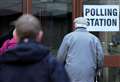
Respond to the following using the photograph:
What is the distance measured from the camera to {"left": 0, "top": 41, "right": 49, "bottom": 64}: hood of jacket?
11.6 ft

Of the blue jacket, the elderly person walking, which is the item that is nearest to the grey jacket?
the elderly person walking

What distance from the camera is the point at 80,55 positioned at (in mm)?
7074

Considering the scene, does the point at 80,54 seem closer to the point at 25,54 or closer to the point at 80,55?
the point at 80,55

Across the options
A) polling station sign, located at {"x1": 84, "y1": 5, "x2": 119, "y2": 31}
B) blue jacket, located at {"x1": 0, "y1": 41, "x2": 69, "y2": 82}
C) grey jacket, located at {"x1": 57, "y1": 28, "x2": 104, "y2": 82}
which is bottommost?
grey jacket, located at {"x1": 57, "y1": 28, "x2": 104, "y2": 82}

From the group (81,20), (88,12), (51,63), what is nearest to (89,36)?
(81,20)

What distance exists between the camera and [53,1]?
927cm

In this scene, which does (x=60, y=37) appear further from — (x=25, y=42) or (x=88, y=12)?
(x=25, y=42)

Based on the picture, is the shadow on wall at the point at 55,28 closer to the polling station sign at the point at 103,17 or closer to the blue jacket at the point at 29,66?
the polling station sign at the point at 103,17

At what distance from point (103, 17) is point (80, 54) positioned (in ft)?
7.63

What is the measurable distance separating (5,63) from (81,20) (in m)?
3.74

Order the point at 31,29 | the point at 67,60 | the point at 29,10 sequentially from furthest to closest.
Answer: the point at 29,10, the point at 67,60, the point at 31,29

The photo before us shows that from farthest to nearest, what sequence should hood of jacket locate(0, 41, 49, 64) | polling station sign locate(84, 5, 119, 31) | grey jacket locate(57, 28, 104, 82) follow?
polling station sign locate(84, 5, 119, 31)
grey jacket locate(57, 28, 104, 82)
hood of jacket locate(0, 41, 49, 64)

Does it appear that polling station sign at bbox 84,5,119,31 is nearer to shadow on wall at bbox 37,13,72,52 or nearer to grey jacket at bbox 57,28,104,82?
shadow on wall at bbox 37,13,72,52

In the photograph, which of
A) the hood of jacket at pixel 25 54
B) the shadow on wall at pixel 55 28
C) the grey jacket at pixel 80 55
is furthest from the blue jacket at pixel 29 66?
the shadow on wall at pixel 55 28
